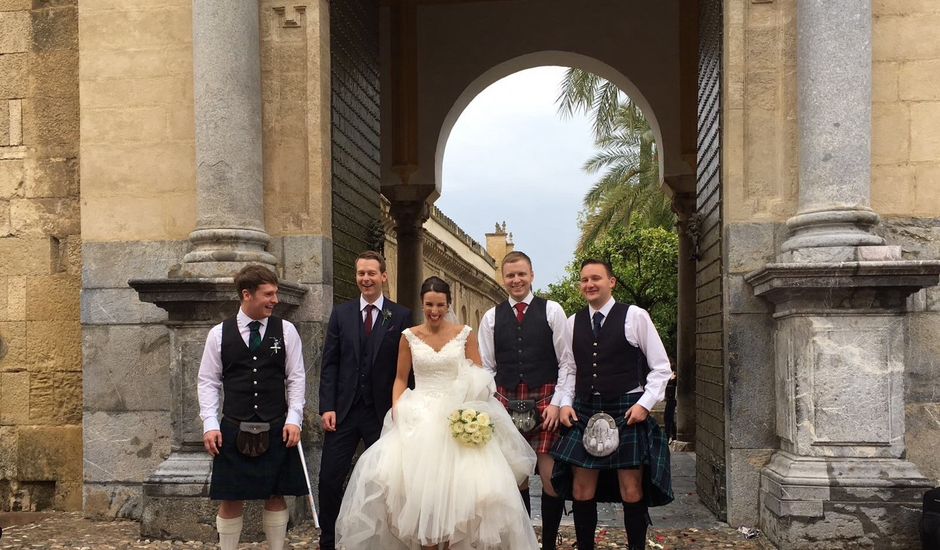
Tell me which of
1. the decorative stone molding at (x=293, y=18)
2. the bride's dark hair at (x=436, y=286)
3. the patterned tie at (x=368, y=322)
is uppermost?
the decorative stone molding at (x=293, y=18)

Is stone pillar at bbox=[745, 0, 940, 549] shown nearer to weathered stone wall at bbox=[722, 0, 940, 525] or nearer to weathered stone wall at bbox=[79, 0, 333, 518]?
weathered stone wall at bbox=[722, 0, 940, 525]

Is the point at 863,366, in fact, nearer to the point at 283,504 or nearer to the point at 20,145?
the point at 283,504

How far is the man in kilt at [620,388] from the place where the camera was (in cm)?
493

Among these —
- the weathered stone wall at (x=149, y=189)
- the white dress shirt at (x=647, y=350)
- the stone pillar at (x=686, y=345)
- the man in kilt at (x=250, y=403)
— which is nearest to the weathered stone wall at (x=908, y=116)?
the white dress shirt at (x=647, y=350)

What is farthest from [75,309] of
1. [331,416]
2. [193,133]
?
[331,416]

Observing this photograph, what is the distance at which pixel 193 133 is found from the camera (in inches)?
273

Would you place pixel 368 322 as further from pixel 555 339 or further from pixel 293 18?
pixel 293 18

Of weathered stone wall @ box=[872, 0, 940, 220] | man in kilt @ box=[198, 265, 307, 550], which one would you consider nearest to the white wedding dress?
man in kilt @ box=[198, 265, 307, 550]

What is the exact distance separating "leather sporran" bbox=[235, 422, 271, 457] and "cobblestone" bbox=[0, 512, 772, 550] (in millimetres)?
1574

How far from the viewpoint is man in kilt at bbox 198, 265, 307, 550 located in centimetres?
473

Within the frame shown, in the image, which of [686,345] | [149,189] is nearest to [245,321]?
[149,189]

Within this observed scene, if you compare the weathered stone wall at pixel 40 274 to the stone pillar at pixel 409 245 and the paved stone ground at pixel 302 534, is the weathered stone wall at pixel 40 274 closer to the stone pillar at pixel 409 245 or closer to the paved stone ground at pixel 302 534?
the paved stone ground at pixel 302 534

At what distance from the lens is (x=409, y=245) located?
45.0ft

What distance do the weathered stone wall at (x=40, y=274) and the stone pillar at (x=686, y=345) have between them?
754cm
